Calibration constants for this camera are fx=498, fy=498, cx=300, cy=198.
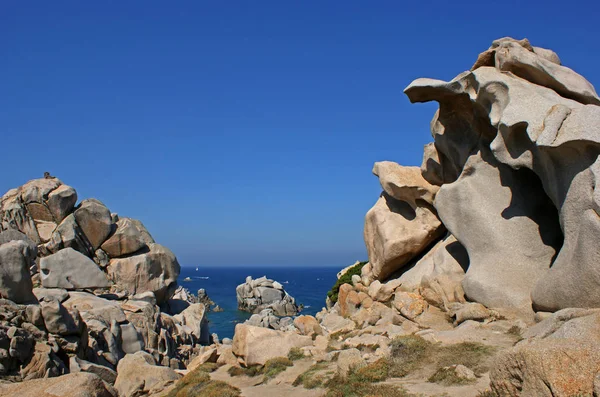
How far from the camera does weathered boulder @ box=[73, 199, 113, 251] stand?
143 feet

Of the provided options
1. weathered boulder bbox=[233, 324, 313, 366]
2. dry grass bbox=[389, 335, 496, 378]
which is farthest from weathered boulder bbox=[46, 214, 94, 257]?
dry grass bbox=[389, 335, 496, 378]

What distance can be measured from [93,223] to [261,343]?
30.0 metres

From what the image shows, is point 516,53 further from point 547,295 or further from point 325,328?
point 325,328

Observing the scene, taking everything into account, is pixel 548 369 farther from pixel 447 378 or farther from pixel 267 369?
pixel 267 369

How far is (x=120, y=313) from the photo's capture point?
108ft

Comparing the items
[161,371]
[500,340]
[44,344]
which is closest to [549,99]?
[500,340]

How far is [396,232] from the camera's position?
25.2m

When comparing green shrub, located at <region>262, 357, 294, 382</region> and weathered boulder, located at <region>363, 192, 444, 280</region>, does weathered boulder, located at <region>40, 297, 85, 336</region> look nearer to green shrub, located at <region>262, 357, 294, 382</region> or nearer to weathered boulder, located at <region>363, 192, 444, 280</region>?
→ green shrub, located at <region>262, 357, 294, 382</region>

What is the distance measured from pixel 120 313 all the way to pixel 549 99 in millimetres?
28222

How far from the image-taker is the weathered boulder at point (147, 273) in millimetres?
42625

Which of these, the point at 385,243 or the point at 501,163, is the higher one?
the point at 501,163

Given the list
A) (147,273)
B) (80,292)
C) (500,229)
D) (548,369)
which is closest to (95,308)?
(80,292)

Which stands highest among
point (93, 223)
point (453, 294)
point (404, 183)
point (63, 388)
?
point (404, 183)

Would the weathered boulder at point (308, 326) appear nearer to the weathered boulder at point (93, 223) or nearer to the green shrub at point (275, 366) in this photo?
the green shrub at point (275, 366)
